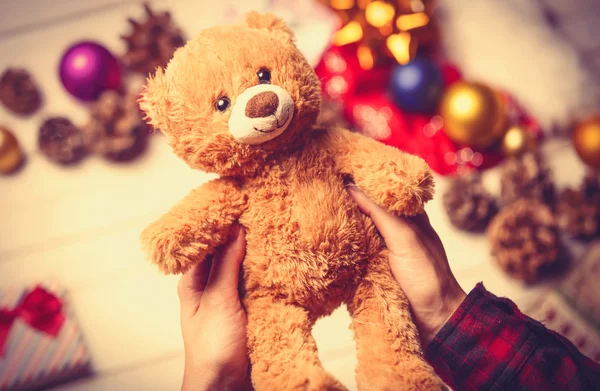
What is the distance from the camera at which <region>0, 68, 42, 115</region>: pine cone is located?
52.2 inches

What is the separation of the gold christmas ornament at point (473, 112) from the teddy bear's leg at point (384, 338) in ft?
2.47

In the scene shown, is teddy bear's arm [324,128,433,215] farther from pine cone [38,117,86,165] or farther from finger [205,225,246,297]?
pine cone [38,117,86,165]

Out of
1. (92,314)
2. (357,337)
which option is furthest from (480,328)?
(92,314)

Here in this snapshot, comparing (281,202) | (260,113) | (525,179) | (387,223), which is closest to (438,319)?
(387,223)

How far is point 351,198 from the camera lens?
0.60 meters

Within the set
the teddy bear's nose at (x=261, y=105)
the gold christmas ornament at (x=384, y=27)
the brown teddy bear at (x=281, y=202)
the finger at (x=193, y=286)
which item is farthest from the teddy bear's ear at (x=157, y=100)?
the gold christmas ornament at (x=384, y=27)

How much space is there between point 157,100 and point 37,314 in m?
1.00

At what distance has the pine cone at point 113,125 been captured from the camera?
4.18 feet

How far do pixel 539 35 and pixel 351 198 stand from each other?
3.64ft

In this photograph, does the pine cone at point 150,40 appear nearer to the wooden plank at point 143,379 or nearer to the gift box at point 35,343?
the gift box at point 35,343

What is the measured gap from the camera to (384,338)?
1.87ft

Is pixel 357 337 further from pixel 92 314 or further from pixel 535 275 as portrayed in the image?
pixel 92 314

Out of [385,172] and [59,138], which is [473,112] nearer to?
[385,172]

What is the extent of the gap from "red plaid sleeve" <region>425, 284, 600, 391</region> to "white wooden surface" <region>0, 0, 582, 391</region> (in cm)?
61
